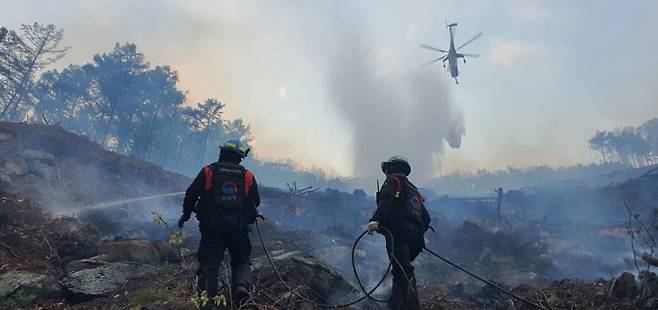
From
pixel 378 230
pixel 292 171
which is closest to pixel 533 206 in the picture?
pixel 378 230

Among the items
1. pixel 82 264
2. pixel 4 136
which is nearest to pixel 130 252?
pixel 82 264

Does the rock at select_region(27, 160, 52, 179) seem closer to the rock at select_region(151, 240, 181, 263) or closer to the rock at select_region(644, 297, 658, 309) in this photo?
the rock at select_region(151, 240, 181, 263)

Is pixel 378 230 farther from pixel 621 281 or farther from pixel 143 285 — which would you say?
pixel 621 281

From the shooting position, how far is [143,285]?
5906 mm

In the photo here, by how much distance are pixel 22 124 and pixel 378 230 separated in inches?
1037

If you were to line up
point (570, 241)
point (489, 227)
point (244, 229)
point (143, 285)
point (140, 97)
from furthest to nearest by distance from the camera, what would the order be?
point (140, 97)
point (489, 227)
point (570, 241)
point (143, 285)
point (244, 229)

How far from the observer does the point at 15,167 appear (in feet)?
55.8

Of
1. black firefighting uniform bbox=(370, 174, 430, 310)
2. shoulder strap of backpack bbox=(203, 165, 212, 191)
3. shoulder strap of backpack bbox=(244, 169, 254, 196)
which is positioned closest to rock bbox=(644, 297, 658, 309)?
black firefighting uniform bbox=(370, 174, 430, 310)

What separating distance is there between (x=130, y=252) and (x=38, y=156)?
16.0m

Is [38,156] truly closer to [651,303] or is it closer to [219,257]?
[219,257]

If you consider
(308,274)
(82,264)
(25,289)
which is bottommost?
(25,289)

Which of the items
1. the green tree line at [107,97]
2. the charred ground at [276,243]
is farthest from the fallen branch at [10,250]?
the green tree line at [107,97]

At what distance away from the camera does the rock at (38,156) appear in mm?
18792

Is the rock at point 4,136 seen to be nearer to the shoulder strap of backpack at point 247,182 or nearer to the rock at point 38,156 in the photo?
the rock at point 38,156
